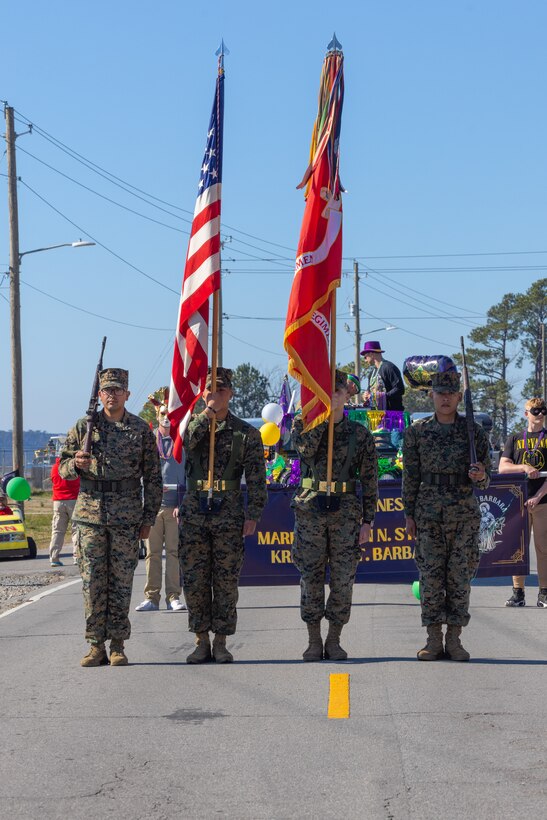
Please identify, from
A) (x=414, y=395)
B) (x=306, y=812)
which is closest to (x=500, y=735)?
(x=306, y=812)

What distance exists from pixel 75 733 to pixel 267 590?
7635 mm

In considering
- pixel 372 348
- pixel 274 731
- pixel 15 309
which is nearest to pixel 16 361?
Answer: pixel 15 309

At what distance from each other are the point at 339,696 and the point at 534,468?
16.8 ft

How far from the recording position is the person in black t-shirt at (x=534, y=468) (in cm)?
1165

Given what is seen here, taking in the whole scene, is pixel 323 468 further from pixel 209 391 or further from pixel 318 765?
pixel 318 765

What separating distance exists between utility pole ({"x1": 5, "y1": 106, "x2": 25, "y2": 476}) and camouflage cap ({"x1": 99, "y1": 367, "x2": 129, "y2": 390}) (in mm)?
19673

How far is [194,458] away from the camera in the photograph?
8.89 meters

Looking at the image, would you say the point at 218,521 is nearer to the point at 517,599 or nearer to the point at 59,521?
the point at 517,599

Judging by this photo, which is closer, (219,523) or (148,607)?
(219,523)

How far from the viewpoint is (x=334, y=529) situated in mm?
8773

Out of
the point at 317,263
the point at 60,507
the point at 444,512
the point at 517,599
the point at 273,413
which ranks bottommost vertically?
the point at 517,599

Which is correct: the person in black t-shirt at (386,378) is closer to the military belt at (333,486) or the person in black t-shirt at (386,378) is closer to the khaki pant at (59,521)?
the khaki pant at (59,521)

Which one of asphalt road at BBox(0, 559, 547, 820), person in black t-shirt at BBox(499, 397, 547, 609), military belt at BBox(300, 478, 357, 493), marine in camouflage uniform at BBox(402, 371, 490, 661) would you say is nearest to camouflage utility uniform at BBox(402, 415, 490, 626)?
marine in camouflage uniform at BBox(402, 371, 490, 661)

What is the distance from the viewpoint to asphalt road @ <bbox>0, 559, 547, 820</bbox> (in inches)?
206
